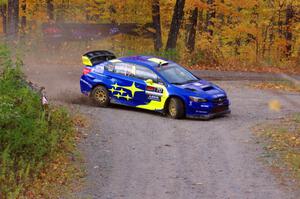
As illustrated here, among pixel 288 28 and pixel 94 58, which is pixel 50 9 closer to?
pixel 288 28

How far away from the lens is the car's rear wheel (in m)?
16.3

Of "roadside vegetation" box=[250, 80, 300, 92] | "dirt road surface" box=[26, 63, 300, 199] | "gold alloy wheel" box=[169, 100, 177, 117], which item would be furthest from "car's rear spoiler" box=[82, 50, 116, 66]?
"roadside vegetation" box=[250, 80, 300, 92]

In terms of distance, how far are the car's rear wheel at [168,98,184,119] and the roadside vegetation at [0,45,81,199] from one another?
4.52 metres

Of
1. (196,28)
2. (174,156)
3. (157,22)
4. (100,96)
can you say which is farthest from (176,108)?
(196,28)

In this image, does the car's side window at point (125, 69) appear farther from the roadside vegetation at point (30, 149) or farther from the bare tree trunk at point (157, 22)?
the bare tree trunk at point (157, 22)

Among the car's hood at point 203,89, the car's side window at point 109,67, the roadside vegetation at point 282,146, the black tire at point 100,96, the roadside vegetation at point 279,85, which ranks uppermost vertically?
the car's side window at point 109,67

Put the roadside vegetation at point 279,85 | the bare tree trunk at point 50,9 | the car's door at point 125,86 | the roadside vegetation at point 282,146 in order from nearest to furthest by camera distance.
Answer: the roadside vegetation at point 282,146 → the car's door at point 125,86 → the roadside vegetation at point 279,85 → the bare tree trunk at point 50,9

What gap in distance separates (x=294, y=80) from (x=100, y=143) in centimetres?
1468

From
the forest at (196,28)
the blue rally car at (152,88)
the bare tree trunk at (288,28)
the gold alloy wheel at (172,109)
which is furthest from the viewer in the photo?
the bare tree trunk at (288,28)

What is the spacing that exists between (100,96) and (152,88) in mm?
2074

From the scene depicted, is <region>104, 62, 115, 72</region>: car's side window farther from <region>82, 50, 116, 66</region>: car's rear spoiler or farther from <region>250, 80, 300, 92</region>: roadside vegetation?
<region>250, 80, 300, 92</region>: roadside vegetation

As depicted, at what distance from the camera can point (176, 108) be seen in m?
16.3

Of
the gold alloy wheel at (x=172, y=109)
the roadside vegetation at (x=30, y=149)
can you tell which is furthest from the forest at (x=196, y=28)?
the roadside vegetation at (x=30, y=149)

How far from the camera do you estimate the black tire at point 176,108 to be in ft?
53.5
